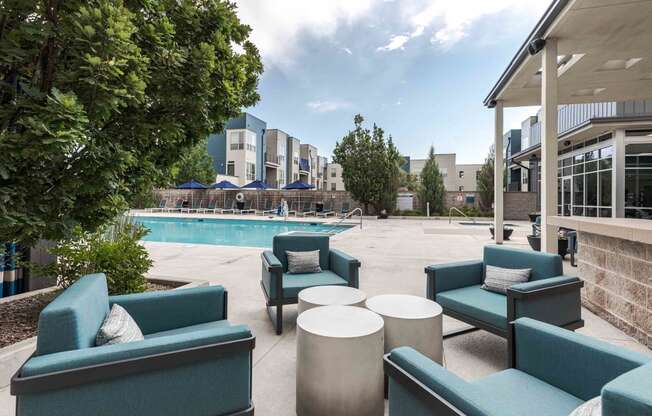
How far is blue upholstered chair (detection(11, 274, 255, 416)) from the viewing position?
1405 mm

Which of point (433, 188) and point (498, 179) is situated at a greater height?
point (433, 188)

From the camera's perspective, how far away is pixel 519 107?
9.98 m

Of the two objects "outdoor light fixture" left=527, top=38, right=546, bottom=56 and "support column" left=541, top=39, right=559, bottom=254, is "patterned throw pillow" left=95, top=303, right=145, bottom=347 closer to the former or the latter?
"support column" left=541, top=39, right=559, bottom=254

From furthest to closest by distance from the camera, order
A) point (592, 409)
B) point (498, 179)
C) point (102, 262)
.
Answer: point (498, 179)
point (102, 262)
point (592, 409)

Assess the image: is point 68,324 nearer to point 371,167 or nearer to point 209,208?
point 371,167

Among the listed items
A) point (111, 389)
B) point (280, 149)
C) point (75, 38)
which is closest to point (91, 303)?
point (111, 389)

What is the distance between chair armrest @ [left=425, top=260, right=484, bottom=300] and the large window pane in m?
11.9

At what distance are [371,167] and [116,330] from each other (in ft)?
59.5

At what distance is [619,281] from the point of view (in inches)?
143

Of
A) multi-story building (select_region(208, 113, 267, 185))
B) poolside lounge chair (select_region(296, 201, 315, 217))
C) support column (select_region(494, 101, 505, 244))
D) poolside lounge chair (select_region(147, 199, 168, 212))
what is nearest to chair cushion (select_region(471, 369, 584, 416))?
support column (select_region(494, 101, 505, 244))

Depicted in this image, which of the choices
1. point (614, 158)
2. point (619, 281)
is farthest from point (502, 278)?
point (614, 158)

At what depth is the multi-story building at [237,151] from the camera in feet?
104

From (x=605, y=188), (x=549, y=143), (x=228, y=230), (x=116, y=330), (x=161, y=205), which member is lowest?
(x=228, y=230)

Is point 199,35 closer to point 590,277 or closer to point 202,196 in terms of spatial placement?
point 590,277
